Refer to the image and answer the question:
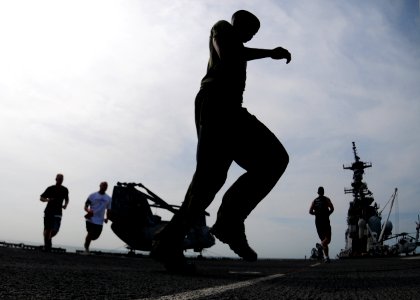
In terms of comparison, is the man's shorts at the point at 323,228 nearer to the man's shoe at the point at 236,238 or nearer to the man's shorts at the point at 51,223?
the man's shorts at the point at 51,223

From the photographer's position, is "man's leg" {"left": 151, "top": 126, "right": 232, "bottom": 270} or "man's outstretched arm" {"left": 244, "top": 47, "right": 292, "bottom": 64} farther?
"man's outstretched arm" {"left": 244, "top": 47, "right": 292, "bottom": 64}

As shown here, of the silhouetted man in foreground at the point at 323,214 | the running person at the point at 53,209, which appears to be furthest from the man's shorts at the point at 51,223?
the silhouetted man in foreground at the point at 323,214

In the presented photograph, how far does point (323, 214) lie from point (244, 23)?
7.74m

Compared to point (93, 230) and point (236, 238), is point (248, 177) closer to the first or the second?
point (236, 238)

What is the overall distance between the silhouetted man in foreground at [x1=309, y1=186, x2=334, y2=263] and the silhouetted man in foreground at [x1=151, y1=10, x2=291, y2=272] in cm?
726

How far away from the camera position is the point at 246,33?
134 inches

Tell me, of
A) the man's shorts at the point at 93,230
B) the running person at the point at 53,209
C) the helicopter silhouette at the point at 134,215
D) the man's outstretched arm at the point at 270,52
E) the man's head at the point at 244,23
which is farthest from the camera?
the helicopter silhouette at the point at 134,215

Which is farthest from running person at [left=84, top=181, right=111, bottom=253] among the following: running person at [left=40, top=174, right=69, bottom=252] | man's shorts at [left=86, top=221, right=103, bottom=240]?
running person at [left=40, top=174, right=69, bottom=252]

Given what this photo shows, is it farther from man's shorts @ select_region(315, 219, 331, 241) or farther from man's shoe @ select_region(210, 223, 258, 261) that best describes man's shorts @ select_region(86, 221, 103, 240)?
man's shoe @ select_region(210, 223, 258, 261)

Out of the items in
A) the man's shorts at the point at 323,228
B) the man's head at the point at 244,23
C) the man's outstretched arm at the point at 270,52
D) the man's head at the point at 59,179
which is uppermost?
the man's head at the point at 244,23

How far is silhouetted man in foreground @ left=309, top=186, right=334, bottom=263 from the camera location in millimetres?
9922

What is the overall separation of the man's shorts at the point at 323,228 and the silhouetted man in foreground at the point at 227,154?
7.39 meters

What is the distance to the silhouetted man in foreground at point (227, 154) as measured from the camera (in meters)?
3.07

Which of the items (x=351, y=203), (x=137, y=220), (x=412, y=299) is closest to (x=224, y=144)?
(x=412, y=299)
